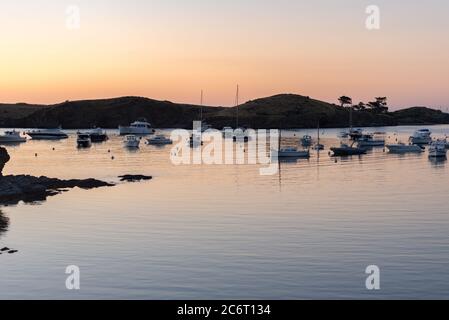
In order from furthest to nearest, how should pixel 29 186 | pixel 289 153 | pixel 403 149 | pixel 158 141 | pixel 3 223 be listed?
pixel 158 141 → pixel 403 149 → pixel 289 153 → pixel 29 186 → pixel 3 223

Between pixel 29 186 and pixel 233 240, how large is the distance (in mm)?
26861

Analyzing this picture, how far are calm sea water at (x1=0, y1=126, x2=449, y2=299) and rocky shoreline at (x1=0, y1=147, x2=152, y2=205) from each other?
209cm

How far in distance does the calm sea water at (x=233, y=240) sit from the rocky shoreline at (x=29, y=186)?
2088mm

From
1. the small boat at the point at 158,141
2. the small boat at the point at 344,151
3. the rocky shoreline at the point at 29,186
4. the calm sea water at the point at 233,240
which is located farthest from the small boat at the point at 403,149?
the rocky shoreline at the point at 29,186

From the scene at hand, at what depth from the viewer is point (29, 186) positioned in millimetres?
55031

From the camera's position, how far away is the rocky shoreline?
51.7m

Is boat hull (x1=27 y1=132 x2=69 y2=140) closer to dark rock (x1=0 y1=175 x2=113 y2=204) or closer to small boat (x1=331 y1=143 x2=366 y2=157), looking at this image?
small boat (x1=331 y1=143 x2=366 y2=157)

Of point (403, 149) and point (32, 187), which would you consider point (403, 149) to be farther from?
point (32, 187)

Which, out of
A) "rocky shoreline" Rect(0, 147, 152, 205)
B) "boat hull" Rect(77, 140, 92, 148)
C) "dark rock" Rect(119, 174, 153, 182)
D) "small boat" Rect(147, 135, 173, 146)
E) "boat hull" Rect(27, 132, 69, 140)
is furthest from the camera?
"boat hull" Rect(27, 132, 69, 140)


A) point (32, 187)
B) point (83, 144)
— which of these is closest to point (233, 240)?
point (32, 187)

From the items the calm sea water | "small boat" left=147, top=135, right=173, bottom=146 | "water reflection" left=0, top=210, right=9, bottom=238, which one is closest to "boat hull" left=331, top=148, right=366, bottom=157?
the calm sea water

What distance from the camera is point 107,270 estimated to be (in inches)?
1117
